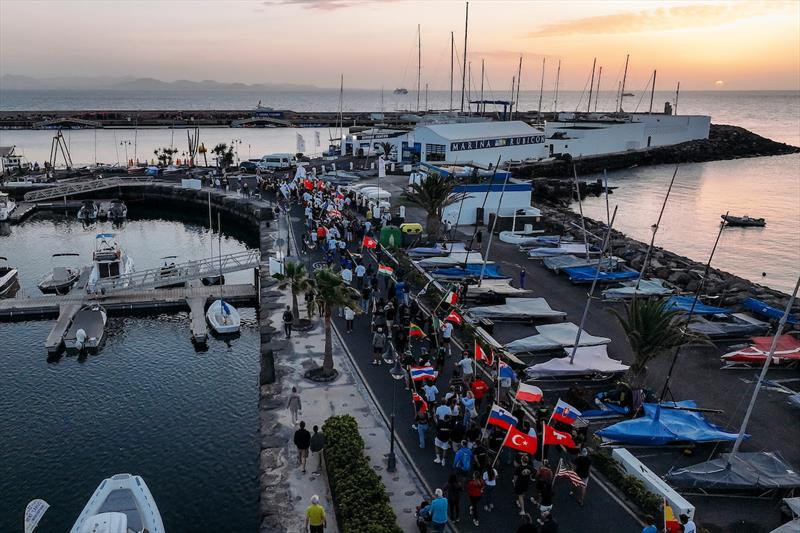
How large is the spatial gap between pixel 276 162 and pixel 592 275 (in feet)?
166

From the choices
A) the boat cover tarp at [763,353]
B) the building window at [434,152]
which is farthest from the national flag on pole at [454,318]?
the building window at [434,152]

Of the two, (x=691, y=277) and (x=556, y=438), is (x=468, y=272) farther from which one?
(x=556, y=438)

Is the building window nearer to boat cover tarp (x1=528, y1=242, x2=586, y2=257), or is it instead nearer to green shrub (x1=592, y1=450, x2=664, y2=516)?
boat cover tarp (x1=528, y1=242, x2=586, y2=257)

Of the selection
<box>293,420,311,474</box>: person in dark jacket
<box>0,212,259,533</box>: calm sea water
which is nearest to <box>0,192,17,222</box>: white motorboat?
<box>0,212,259,533</box>: calm sea water

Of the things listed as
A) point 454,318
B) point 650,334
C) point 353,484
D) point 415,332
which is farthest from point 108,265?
point 650,334

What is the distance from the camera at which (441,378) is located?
22.2m

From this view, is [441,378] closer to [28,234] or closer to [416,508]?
[416,508]

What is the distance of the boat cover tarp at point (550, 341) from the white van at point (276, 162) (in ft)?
182

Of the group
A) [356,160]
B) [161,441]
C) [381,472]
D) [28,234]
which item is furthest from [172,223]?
[381,472]

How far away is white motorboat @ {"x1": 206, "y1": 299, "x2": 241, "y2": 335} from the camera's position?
31172 millimetres

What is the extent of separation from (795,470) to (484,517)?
9.16m

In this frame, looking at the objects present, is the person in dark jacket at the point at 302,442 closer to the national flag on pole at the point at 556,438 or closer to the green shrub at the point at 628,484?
the national flag on pole at the point at 556,438

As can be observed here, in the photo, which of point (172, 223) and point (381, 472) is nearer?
point (381, 472)

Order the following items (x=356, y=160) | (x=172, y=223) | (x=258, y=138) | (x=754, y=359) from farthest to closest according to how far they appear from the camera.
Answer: (x=258, y=138) < (x=356, y=160) < (x=172, y=223) < (x=754, y=359)
